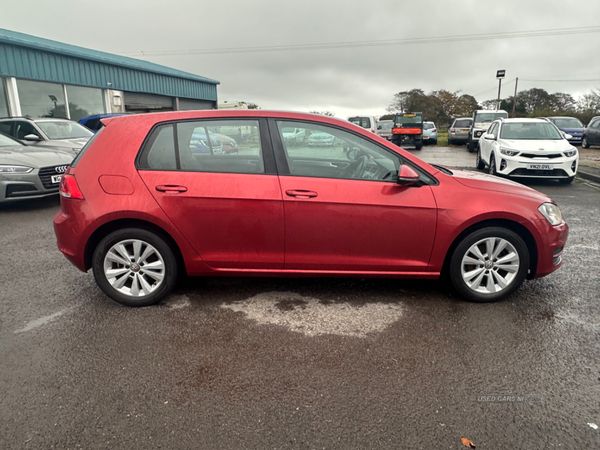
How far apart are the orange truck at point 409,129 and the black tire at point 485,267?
22847 mm

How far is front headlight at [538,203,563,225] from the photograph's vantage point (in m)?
3.68

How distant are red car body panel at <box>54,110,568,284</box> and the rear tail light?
0.04 meters

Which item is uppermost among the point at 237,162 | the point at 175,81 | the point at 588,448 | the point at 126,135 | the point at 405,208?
the point at 175,81

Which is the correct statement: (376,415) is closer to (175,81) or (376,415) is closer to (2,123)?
(2,123)

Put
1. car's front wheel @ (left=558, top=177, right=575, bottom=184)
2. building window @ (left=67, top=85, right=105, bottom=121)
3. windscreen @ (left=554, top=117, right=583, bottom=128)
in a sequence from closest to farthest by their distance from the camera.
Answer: car's front wheel @ (left=558, top=177, right=575, bottom=184) < building window @ (left=67, top=85, right=105, bottom=121) < windscreen @ (left=554, top=117, right=583, bottom=128)

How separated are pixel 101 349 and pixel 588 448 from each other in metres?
2.98

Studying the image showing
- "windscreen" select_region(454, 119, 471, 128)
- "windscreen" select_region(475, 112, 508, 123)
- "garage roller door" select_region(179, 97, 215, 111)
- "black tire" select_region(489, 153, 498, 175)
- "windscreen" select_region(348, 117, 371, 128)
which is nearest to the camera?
"black tire" select_region(489, 153, 498, 175)

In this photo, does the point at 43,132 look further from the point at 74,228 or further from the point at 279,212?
the point at 279,212

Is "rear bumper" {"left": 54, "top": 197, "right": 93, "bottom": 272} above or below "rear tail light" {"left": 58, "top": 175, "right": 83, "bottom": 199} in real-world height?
below

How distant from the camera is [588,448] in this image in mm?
2123

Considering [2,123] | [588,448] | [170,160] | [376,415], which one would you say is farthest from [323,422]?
[2,123]

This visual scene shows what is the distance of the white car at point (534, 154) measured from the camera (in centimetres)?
1023

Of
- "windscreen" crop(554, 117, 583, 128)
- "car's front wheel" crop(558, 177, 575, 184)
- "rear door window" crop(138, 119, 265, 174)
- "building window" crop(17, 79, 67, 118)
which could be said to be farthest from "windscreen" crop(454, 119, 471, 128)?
"rear door window" crop(138, 119, 265, 174)

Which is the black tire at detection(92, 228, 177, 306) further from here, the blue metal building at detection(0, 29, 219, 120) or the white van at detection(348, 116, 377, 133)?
the white van at detection(348, 116, 377, 133)
